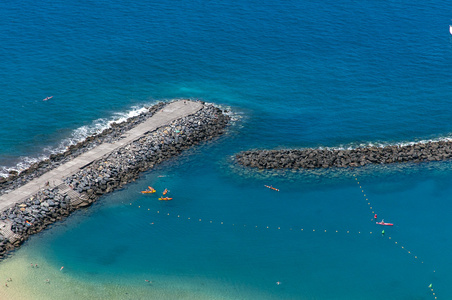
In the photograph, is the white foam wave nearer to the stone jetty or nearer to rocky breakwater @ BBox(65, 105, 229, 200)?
the stone jetty

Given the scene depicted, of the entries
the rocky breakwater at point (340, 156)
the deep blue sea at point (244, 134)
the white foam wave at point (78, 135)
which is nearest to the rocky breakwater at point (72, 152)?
the white foam wave at point (78, 135)

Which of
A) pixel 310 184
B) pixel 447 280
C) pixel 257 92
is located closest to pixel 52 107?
pixel 257 92

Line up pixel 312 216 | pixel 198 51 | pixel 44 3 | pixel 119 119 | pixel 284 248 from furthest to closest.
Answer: pixel 44 3
pixel 198 51
pixel 119 119
pixel 312 216
pixel 284 248

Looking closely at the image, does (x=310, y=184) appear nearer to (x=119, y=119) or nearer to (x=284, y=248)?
(x=284, y=248)

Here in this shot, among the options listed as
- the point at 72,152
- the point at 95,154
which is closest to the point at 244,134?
the point at 95,154

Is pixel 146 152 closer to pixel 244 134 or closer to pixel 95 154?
pixel 95 154

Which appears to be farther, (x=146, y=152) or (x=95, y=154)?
(x=146, y=152)

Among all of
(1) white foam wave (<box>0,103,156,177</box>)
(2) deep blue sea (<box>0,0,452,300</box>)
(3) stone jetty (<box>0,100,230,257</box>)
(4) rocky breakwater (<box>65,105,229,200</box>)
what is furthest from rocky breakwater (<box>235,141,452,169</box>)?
(1) white foam wave (<box>0,103,156,177</box>)
